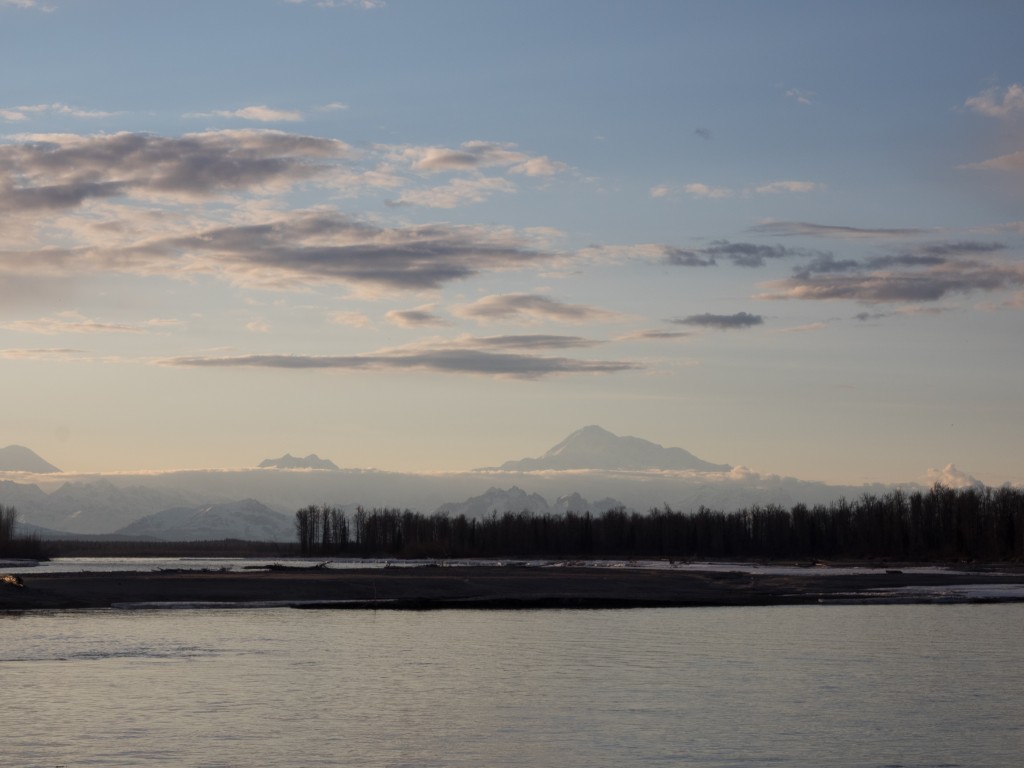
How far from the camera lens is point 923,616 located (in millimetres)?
69000

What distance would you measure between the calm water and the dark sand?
1274cm

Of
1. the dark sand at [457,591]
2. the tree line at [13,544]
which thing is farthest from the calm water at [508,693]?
the tree line at [13,544]

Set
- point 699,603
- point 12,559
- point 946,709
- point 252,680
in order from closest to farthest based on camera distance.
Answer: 1. point 946,709
2. point 252,680
3. point 699,603
4. point 12,559

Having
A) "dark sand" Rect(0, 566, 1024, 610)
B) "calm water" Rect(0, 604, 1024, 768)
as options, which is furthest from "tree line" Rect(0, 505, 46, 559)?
"calm water" Rect(0, 604, 1024, 768)

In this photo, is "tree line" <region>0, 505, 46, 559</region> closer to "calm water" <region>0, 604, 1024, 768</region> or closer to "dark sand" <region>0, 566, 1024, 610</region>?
"dark sand" <region>0, 566, 1024, 610</region>

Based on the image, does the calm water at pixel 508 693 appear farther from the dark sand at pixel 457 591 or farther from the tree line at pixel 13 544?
the tree line at pixel 13 544

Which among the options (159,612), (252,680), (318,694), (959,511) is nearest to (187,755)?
(318,694)

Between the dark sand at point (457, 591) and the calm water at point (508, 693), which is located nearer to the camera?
the calm water at point (508, 693)

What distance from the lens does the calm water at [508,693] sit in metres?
29.5

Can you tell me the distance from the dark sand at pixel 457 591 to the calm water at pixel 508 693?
12741mm

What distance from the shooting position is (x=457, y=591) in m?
87.1

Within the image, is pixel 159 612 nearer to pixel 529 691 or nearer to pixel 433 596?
pixel 433 596

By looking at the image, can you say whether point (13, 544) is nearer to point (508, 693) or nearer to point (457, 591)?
point (457, 591)

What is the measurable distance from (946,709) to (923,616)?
114 ft
